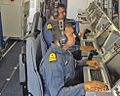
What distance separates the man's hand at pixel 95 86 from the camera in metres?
2.12

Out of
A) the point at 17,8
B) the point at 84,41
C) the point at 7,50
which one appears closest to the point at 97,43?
the point at 84,41

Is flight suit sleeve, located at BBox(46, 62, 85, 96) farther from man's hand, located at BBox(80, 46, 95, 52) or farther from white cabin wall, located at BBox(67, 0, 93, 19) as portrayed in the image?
white cabin wall, located at BBox(67, 0, 93, 19)

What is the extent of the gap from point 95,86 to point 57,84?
1.02 ft

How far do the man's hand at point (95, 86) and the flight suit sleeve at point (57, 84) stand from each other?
46 mm

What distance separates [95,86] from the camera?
6.98 ft

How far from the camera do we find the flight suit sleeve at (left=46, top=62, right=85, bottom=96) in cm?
212

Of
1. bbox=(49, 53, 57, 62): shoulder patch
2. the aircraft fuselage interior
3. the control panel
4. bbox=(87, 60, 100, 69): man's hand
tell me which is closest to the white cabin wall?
the aircraft fuselage interior

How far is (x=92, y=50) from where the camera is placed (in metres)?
3.38

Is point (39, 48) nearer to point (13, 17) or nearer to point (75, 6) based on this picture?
point (13, 17)

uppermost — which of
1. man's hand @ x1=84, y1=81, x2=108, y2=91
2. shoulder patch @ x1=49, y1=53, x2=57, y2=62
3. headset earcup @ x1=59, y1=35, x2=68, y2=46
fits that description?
headset earcup @ x1=59, y1=35, x2=68, y2=46

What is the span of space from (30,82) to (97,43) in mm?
1759

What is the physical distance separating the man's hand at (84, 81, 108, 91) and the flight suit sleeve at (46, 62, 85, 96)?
0.05 metres

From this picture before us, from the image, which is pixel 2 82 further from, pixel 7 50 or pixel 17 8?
pixel 17 8

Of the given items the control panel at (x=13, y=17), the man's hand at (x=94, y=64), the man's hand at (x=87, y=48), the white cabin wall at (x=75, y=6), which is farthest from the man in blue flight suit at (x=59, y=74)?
the white cabin wall at (x=75, y=6)
